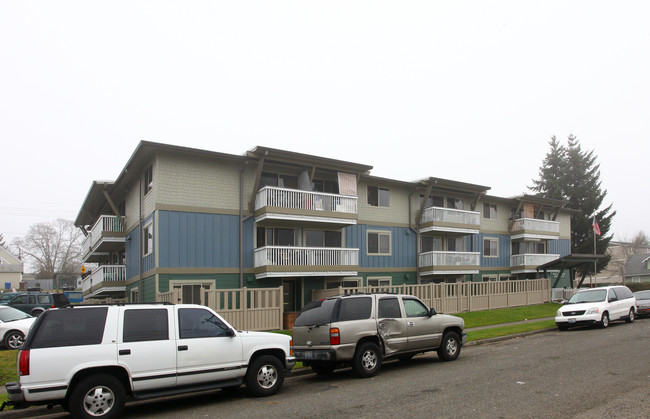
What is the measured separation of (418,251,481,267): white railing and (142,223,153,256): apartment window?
15.3 m

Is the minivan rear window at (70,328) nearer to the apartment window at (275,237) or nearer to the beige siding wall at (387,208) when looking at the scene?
the apartment window at (275,237)

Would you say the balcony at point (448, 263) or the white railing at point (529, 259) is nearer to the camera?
the balcony at point (448, 263)

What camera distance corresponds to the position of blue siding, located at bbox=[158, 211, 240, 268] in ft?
70.5

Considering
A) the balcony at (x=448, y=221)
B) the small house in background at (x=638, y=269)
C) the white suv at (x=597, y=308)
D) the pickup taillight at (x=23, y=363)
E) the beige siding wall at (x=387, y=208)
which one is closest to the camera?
the pickup taillight at (x=23, y=363)

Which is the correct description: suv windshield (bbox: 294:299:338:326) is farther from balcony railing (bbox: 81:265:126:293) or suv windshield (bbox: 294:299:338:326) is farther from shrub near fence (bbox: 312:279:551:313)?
balcony railing (bbox: 81:265:126:293)

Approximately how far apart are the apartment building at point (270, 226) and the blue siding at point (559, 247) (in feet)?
31.4

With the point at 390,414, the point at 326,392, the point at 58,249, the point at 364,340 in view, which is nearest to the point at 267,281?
the point at 364,340

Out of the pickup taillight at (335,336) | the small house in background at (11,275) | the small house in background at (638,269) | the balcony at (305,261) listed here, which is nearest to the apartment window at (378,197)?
the balcony at (305,261)

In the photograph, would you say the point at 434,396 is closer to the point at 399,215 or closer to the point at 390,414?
the point at 390,414

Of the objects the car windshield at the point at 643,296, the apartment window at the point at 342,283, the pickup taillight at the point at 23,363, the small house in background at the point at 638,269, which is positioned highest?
the pickup taillight at the point at 23,363

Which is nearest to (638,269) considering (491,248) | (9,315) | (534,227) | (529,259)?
(534,227)

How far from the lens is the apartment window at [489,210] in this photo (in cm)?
3528

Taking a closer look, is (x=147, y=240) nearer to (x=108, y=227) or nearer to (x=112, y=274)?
(x=108, y=227)

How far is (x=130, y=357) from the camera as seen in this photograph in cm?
835
